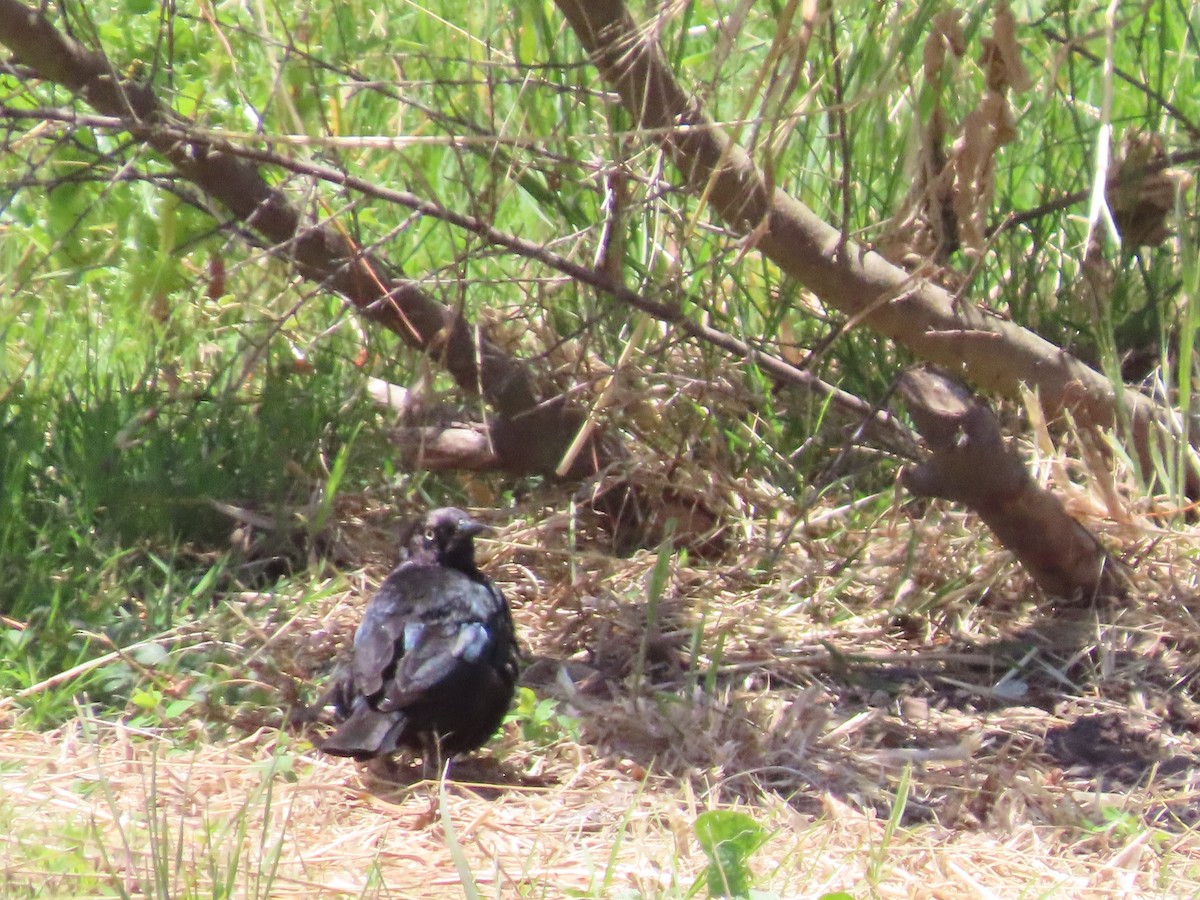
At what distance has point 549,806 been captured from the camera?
10.0 ft

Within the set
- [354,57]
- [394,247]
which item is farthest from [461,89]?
[394,247]

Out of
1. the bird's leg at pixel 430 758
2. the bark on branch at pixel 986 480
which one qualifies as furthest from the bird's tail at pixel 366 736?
the bark on branch at pixel 986 480

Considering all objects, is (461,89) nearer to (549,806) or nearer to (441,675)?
(441,675)

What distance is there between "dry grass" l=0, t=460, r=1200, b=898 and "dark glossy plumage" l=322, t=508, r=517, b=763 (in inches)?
4.6

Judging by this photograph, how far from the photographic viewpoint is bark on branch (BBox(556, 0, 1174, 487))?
10.0ft

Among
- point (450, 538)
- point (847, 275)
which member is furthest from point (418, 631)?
point (847, 275)

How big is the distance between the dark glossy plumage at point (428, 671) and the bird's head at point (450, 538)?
184 millimetres

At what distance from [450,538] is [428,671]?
0.60m

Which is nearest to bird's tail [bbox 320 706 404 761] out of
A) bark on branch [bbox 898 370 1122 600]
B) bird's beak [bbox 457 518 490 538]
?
bird's beak [bbox 457 518 490 538]

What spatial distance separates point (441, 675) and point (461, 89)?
1.84 meters

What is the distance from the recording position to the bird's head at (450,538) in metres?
3.81

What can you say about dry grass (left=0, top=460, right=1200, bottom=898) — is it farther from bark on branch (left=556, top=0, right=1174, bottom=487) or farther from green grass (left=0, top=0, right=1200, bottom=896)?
bark on branch (left=556, top=0, right=1174, bottom=487)

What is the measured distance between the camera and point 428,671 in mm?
3270

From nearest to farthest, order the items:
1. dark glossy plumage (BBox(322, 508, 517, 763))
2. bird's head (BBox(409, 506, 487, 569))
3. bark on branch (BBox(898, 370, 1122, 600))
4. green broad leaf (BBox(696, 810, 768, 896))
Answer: green broad leaf (BBox(696, 810, 768, 896)) < dark glossy plumage (BBox(322, 508, 517, 763)) < bark on branch (BBox(898, 370, 1122, 600)) < bird's head (BBox(409, 506, 487, 569))
